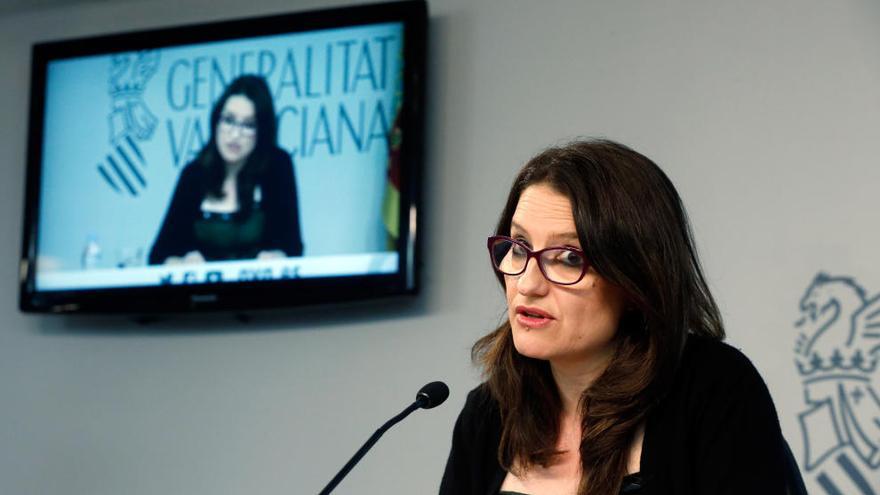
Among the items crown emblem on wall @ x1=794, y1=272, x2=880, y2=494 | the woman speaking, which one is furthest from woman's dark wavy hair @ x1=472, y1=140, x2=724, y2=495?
crown emblem on wall @ x1=794, y1=272, x2=880, y2=494

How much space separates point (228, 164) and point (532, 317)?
1824 mm

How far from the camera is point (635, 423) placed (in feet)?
5.33

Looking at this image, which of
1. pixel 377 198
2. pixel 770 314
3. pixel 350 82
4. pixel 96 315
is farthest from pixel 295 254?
pixel 770 314

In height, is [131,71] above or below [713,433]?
above

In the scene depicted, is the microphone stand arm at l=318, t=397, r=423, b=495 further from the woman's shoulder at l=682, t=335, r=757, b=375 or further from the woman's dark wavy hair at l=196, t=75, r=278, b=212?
the woman's dark wavy hair at l=196, t=75, r=278, b=212

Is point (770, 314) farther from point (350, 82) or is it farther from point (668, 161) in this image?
point (350, 82)

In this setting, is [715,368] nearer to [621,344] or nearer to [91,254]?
[621,344]

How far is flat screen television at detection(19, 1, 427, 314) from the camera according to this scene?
3.10 metres

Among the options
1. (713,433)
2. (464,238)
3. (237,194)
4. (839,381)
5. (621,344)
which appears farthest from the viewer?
(237,194)

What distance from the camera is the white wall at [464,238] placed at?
2.68 meters

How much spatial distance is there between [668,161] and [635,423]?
132cm

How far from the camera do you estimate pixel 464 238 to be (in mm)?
3045

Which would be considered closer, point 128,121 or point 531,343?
point 531,343

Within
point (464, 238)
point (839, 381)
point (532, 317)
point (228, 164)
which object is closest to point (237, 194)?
point (228, 164)
